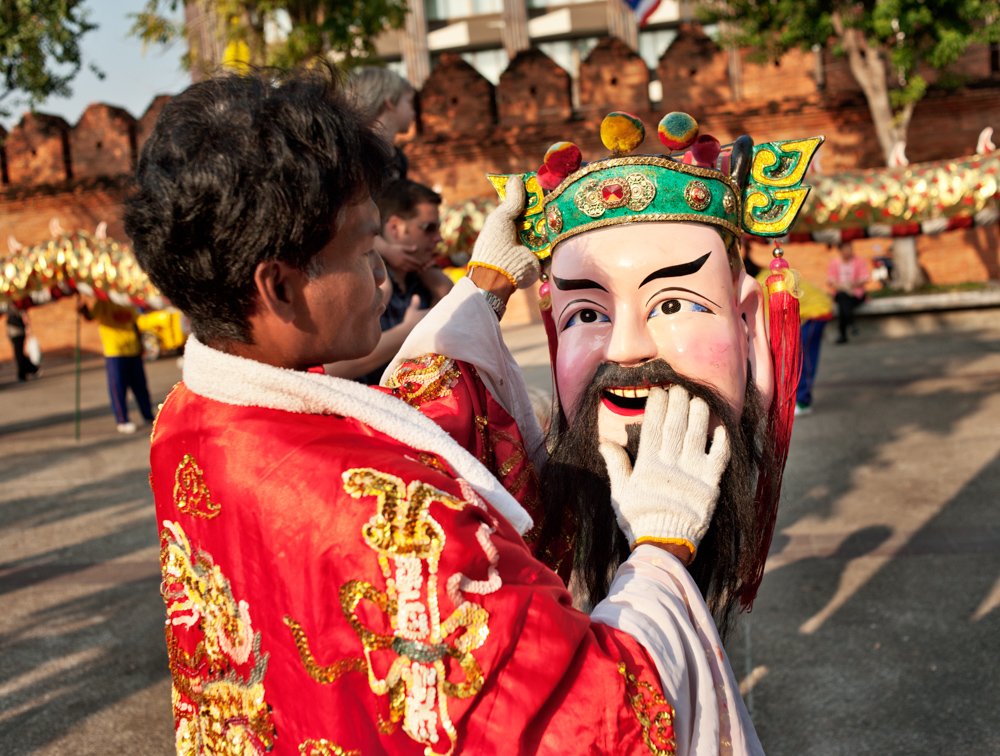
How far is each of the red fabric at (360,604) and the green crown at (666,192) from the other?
2.90 feet

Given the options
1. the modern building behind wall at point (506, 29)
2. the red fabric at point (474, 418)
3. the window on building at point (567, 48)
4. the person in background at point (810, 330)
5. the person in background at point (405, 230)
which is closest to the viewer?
the red fabric at point (474, 418)

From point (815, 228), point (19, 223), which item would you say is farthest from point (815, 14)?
point (19, 223)

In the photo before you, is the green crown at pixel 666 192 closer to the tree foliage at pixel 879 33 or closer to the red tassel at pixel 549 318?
the red tassel at pixel 549 318

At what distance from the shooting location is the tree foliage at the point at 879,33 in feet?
42.0

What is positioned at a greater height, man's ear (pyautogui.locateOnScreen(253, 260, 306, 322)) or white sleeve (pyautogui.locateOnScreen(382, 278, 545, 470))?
man's ear (pyautogui.locateOnScreen(253, 260, 306, 322))

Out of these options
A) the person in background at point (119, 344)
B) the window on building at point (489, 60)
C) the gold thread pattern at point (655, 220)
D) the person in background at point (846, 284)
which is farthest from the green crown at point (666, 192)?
the window on building at point (489, 60)

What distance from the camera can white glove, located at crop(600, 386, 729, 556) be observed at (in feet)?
5.14

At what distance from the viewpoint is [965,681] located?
3.41m

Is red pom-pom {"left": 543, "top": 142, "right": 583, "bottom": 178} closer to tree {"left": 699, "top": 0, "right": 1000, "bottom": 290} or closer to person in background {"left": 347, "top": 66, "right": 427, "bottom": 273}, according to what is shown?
person in background {"left": 347, "top": 66, "right": 427, "bottom": 273}

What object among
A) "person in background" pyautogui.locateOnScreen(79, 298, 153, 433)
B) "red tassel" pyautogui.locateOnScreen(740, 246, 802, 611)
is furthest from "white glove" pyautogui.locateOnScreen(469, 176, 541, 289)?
"person in background" pyautogui.locateOnScreen(79, 298, 153, 433)

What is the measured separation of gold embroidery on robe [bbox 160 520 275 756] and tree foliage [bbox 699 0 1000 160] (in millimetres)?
13441

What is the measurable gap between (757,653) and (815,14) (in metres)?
12.0

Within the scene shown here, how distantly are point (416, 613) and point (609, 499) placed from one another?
828 mm

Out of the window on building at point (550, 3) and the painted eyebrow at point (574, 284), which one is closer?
the painted eyebrow at point (574, 284)
